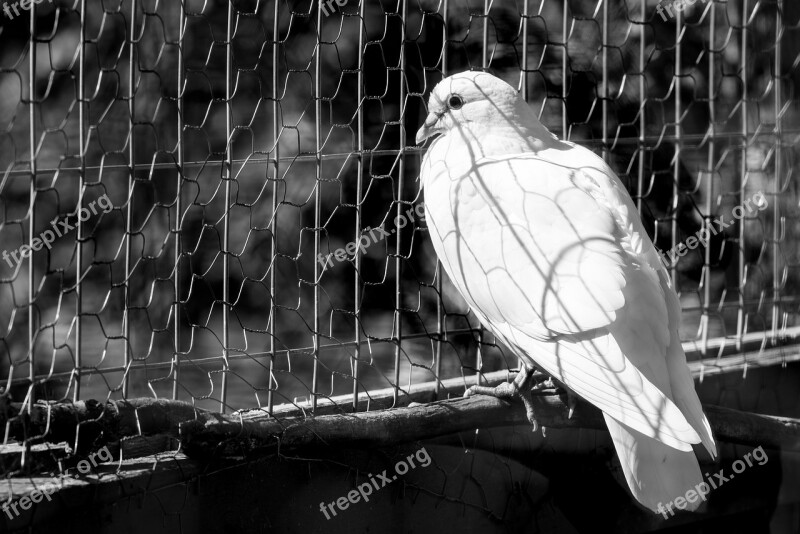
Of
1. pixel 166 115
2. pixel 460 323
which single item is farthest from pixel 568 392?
pixel 166 115

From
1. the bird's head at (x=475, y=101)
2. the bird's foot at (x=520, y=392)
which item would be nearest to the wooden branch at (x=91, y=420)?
the bird's foot at (x=520, y=392)

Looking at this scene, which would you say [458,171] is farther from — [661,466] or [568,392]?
[661,466]

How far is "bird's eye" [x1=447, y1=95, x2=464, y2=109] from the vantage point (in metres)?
2.13

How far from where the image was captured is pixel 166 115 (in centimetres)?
288

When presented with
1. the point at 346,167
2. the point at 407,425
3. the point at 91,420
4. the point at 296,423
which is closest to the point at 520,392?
the point at 407,425

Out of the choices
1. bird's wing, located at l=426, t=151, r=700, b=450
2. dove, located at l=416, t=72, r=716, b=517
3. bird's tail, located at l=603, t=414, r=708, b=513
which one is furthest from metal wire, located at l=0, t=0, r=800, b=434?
bird's tail, located at l=603, t=414, r=708, b=513

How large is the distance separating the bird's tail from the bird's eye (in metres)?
0.87

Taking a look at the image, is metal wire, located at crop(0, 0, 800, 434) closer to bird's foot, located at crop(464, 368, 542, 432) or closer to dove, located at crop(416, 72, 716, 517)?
dove, located at crop(416, 72, 716, 517)

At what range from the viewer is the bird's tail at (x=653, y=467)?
1.75 meters

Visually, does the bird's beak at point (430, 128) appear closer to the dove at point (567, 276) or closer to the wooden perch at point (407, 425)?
the dove at point (567, 276)

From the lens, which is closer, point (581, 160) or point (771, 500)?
point (581, 160)

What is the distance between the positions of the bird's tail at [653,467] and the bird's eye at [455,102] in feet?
2.86

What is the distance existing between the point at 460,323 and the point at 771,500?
115cm

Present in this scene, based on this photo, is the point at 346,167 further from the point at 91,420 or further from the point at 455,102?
the point at 91,420
